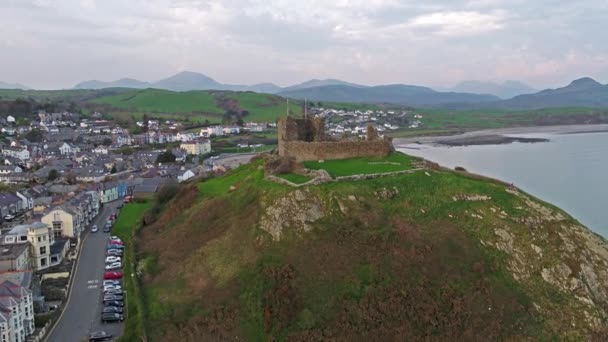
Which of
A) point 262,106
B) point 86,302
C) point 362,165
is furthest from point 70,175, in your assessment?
point 262,106

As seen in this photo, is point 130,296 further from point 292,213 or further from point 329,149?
point 329,149

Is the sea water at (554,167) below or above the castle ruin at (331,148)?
below

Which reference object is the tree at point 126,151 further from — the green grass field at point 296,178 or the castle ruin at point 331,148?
the green grass field at point 296,178

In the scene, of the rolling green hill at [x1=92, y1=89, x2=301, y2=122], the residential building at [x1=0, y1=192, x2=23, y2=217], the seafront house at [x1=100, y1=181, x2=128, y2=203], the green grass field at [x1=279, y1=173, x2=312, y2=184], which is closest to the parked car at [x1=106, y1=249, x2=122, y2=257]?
the green grass field at [x1=279, y1=173, x2=312, y2=184]

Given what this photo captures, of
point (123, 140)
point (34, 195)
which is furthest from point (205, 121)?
point (34, 195)

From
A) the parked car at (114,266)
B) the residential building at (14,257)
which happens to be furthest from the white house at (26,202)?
the parked car at (114,266)

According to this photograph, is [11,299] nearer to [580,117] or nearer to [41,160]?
[41,160]

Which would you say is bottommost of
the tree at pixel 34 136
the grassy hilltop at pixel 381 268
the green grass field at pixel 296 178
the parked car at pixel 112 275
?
the parked car at pixel 112 275

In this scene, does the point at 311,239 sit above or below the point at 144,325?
above
